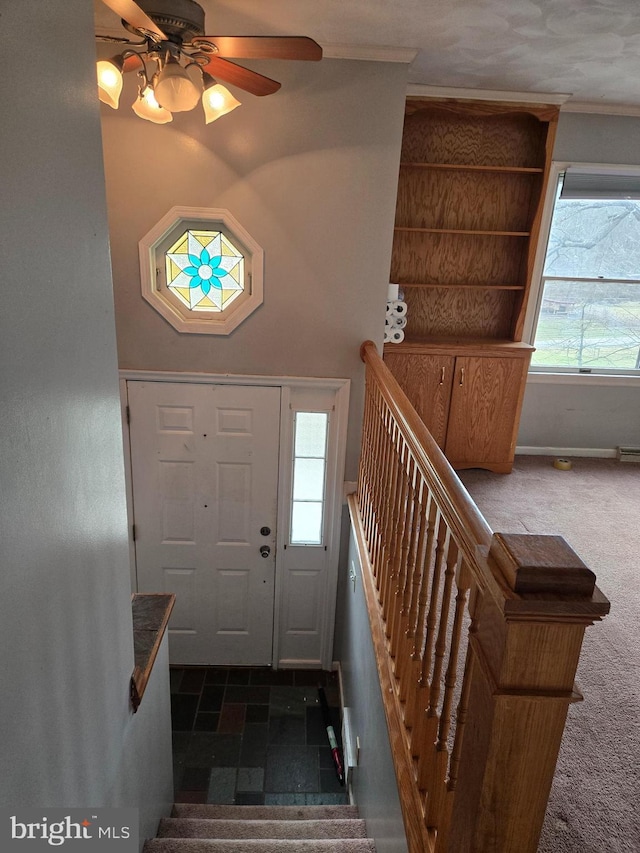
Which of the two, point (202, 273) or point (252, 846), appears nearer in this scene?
point (252, 846)

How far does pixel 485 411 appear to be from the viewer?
13.7 ft

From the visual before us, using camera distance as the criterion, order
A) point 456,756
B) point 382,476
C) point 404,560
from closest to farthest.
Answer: point 456,756 → point 404,560 → point 382,476

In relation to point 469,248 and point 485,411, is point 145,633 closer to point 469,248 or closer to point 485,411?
point 485,411

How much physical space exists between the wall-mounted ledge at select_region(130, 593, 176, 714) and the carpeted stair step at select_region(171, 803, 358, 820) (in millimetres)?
1268

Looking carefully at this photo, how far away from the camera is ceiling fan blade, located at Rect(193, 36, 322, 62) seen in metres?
1.95

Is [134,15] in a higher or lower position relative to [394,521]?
higher

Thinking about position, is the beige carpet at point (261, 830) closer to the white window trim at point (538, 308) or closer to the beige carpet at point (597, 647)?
the beige carpet at point (597, 647)

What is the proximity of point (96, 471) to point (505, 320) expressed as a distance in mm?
3904

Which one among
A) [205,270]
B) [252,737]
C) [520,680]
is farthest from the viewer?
[252,737]

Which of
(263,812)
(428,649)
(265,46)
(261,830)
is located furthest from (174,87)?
(263,812)

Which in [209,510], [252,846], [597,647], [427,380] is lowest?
[252,846]

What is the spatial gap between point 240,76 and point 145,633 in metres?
2.28

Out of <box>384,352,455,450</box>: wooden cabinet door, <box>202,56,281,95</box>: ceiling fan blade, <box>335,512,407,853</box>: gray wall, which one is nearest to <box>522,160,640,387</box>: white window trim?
<box>384,352,455,450</box>: wooden cabinet door

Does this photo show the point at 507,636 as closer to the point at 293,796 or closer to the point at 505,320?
the point at 293,796
